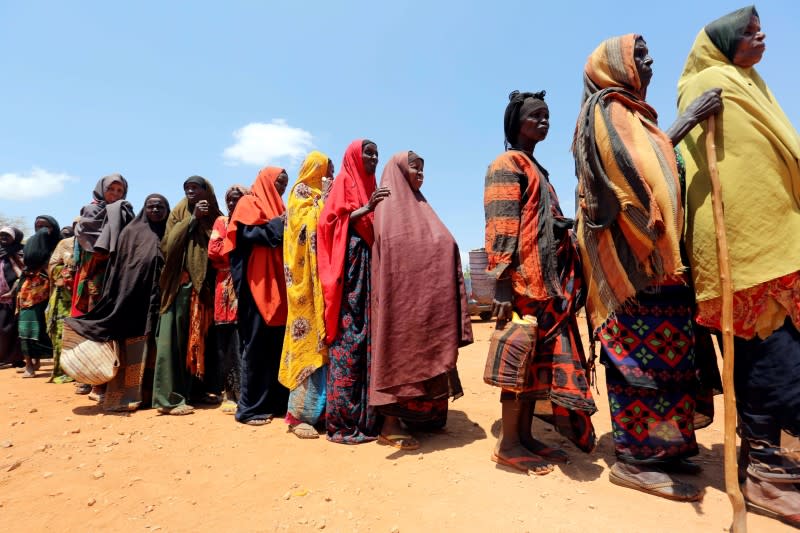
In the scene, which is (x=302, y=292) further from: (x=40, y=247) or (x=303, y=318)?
(x=40, y=247)

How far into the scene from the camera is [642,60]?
8.93ft

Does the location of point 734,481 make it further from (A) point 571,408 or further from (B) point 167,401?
(B) point 167,401

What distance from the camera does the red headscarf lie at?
4.37 metres

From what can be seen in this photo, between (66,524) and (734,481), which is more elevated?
(734,481)

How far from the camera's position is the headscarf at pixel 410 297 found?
11.1 feet

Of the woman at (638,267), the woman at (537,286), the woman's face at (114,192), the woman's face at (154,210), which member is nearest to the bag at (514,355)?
the woman at (537,286)

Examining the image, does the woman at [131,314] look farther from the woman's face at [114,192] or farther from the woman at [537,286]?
the woman at [537,286]

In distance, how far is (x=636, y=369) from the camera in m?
2.59

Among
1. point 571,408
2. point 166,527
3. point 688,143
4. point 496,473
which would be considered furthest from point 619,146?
point 166,527

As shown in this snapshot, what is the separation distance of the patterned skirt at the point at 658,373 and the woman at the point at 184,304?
13.7ft

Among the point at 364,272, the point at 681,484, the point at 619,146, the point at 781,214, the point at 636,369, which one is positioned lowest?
the point at 681,484

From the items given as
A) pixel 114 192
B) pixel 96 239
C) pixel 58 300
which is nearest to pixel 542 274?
pixel 96 239

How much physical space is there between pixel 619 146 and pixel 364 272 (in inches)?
85.1

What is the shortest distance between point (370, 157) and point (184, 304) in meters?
2.69
